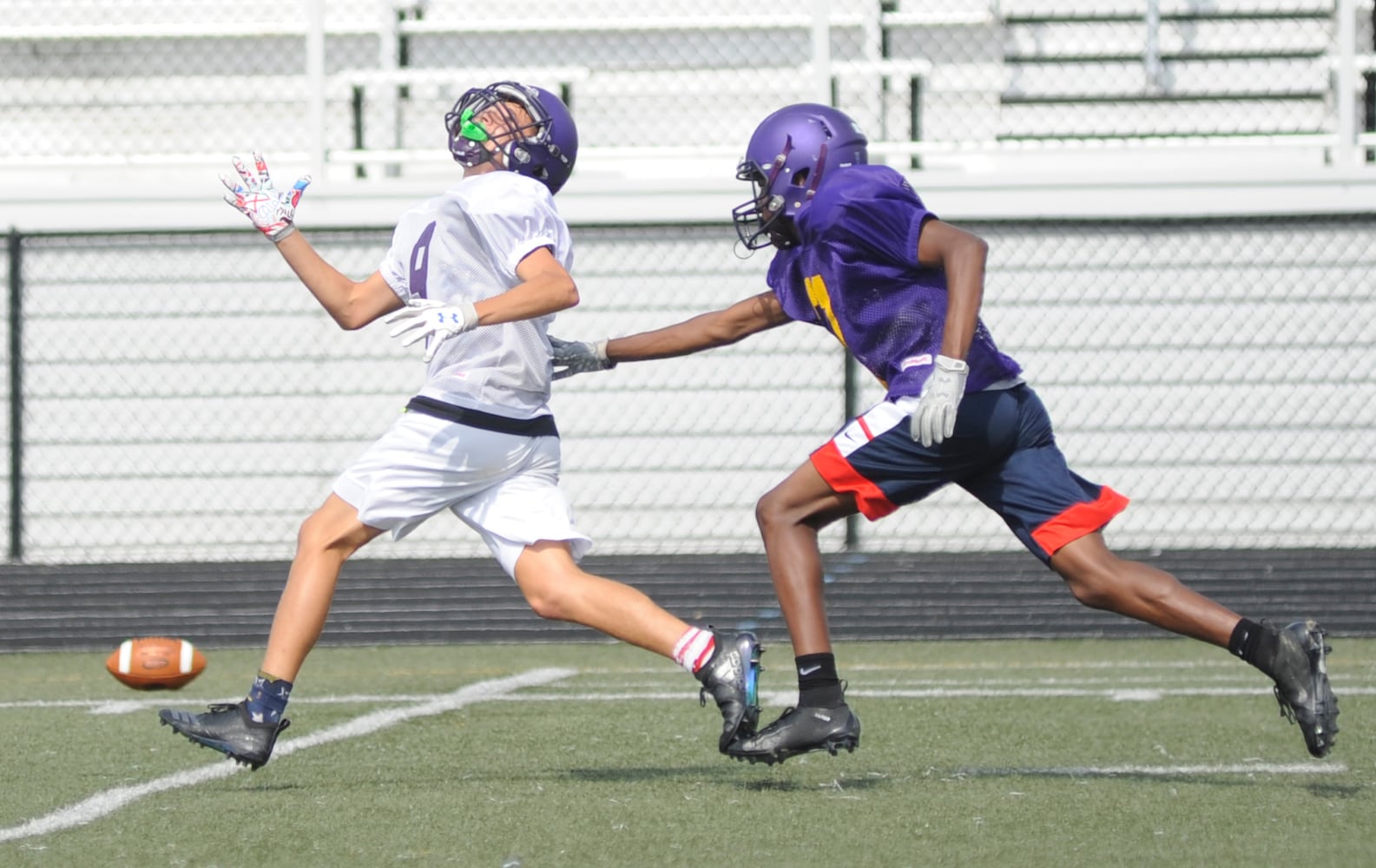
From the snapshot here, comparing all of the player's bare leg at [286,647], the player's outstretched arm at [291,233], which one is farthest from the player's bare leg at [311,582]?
the player's outstretched arm at [291,233]

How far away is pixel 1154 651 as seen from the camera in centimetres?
873

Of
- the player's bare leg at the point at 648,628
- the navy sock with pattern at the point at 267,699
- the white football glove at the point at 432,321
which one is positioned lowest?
the navy sock with pattern at the point at 267,699

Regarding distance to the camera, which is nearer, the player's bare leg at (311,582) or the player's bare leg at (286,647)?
the player's bare leg at (286,647)

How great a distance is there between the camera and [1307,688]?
15.3ft

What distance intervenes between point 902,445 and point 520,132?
133 centimetres

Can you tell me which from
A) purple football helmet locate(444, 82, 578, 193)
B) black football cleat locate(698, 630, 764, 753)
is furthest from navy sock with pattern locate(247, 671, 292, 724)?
purple football helmet locate(444, 82, 578, 193)

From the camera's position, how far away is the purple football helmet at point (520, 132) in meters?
5.21

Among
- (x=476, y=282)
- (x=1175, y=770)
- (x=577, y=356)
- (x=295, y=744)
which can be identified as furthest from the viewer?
(x=295, y=744)

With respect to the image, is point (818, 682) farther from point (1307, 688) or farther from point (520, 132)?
point (520, 132)

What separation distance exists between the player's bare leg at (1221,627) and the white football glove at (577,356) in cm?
138

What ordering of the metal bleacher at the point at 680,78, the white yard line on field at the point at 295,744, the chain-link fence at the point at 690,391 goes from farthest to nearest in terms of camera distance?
1. the metal bleacher at the point at 680,78
2. the chain-link fence at the point at 690,391
3. the white yard line on field at the point at 295,744

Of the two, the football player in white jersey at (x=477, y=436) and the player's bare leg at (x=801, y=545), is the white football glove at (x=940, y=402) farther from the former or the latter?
the football player in white jersey at (x=477, y=436)

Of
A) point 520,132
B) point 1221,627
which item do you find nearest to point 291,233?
point 520,132

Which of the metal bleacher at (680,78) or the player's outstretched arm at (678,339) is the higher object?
the metal bleacher at (680,78)
